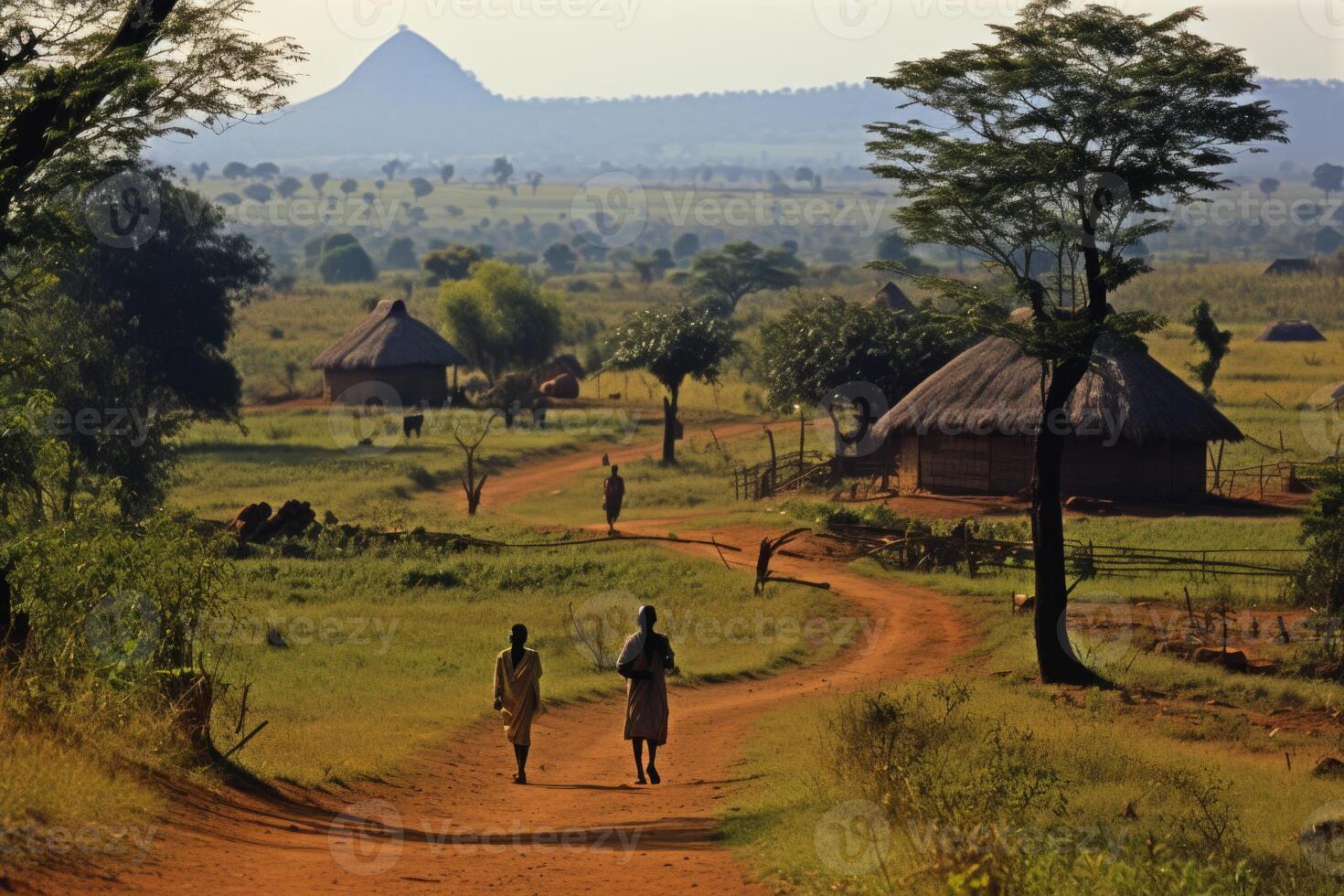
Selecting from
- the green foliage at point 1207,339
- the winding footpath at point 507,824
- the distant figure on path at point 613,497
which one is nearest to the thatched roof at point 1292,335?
the green foliage at point 1207,339

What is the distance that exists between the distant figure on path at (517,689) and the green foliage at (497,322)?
48877 millimetres

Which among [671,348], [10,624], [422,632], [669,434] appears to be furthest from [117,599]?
[671,348]

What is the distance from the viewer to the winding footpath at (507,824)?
28.4ft

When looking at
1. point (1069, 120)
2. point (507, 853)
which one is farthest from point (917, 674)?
point (507, 853)

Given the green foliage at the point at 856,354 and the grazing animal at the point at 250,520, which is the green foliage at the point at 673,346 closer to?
the green foliage at the point at 856,354

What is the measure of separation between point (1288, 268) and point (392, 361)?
6714cm

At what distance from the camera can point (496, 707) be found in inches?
495
